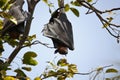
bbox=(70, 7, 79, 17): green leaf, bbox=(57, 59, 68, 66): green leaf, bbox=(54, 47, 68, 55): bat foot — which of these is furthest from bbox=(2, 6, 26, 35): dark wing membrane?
bbox=(57, 59, 68, 66): green leaf

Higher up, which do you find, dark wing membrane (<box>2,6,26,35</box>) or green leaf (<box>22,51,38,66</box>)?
dark wing membrane (<box>2,6,26,35</box>)

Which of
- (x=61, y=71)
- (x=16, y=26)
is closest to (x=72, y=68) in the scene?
(x=61, y=71)

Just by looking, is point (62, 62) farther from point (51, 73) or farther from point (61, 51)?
point (61, 51)

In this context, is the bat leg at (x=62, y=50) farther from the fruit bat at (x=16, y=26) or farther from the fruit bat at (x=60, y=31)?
the fruit bat at (x=16, y=26)

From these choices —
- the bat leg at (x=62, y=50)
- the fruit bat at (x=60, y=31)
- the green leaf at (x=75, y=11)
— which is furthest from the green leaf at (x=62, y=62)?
the green leaf at (x=75, y=11)

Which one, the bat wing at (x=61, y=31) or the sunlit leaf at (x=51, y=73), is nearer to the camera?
the bat wing at (x=61, y=31)

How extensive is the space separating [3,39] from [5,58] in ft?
1.36

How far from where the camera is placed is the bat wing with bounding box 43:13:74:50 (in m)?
2.84

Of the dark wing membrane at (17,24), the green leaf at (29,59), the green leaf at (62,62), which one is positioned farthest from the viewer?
the green leaf at (62,62)

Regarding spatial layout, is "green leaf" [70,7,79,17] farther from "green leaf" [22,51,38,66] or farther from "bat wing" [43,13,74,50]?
"green leaf" [22,51,38,66]

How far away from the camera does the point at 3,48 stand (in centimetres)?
311

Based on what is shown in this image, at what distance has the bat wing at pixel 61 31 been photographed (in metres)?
2.84

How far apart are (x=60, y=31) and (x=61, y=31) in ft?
0.08

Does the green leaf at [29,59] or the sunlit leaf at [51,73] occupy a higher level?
the green leaf at [29,59]
